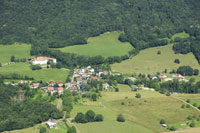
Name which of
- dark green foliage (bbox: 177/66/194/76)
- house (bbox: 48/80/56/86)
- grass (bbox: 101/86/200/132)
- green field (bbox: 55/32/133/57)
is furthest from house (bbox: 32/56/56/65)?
dark green foliage (bbox: 177/66/194/76)

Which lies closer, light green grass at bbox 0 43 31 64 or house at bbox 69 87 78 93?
house at bbox 69 87 78 93

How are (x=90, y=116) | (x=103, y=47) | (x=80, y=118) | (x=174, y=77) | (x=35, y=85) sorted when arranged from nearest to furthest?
(x=80, y=118), (x=90, y=116), (x=35, y=85), (x=174, y=77), (x=103, y=47)

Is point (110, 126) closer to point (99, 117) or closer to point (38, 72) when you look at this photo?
point (99, 117)

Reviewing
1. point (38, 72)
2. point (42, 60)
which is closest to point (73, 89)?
point (38, 72)

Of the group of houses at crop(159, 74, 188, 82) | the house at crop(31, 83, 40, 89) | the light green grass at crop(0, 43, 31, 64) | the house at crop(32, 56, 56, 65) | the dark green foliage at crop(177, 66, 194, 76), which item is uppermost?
the light green grass at crop(0, 43, 31, 64)

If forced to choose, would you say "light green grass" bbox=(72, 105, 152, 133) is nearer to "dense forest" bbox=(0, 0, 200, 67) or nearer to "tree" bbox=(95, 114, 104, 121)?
"tree" bbox=(95, 114, 104, 121)

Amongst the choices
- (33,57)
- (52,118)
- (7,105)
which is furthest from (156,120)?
(33,57)

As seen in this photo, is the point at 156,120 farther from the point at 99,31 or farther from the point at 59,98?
the point at 99,31
